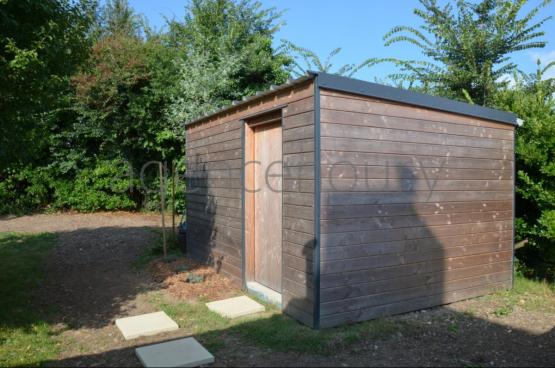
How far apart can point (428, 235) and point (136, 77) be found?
10205mm

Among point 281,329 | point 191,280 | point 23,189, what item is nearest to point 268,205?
point 281,329

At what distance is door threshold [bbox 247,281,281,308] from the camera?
490 cm

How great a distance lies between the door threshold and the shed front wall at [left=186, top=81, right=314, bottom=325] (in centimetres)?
20

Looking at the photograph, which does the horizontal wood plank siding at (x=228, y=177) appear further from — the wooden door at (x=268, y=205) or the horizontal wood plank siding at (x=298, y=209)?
the wooden door at (x=268, y=205)

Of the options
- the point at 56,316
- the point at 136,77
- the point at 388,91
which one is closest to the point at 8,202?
the point at 136,77

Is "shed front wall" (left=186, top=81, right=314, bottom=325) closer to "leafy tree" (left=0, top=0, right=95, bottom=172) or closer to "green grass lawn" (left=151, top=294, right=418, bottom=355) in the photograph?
"green grass lawn" (left=151, top=294, right=418, bottom=355)

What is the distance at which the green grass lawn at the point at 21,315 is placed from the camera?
3768 mm

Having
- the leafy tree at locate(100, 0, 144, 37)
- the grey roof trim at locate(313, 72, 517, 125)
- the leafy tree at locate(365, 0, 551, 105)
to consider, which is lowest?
the grey roof trim at locate(313, 72, 517, 125)

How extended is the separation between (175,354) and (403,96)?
3604mm

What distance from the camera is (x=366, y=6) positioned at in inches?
378

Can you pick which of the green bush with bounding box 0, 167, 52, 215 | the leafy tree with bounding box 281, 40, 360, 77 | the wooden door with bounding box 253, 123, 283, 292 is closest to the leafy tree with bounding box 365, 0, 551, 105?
the leafy tree with bounding box 281, 40, 360, 77

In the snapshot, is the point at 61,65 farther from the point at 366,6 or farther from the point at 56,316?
the point at 366,6

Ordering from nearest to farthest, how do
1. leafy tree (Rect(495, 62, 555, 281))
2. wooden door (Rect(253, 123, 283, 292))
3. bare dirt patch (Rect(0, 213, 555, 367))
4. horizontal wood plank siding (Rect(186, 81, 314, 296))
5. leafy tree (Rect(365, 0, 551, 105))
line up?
bare dirt patch (Rect(0, 213, 555, 367)) → horizontal wood plank siding (Rect(186, 81, 314, 296)) → wooden door (Rect(253, 123, 283, 292)) → leafy tree (Rect(495, 62, 555, 281)) → leafy tree (Rect(365, 0, 551, 105))

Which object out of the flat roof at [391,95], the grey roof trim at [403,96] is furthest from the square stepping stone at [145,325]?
the grey roof trim at [403,96]
